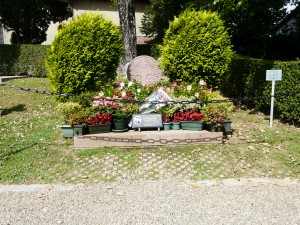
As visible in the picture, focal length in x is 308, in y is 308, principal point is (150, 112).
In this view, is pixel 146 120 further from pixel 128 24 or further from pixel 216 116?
pixel 128 24

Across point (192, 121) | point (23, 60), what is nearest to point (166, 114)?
point (192, 121)

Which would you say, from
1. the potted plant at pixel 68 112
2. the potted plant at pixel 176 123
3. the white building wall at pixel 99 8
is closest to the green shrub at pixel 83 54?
the potted plant at pixel 68 112

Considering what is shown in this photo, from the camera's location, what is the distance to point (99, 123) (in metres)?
5.98

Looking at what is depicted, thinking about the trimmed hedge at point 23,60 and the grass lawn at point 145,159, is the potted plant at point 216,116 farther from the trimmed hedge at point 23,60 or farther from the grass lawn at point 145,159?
the trimmed hedge at point 23,60

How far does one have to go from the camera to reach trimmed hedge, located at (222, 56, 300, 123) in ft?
24.2

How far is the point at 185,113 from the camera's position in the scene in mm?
A: 6375

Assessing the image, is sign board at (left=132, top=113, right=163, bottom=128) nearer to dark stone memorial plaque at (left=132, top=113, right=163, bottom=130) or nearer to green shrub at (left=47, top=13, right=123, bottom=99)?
dark stone memorial plaque at (left=132, top=113, right=163, bottom=130)

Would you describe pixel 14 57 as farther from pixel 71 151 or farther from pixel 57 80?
pixel 71 151

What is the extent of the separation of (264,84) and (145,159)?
492 cm

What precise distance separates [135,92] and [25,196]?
369 centimetres

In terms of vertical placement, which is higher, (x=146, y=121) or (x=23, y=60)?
(x=23, y=60)

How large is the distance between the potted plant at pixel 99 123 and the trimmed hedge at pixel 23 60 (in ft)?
40.5

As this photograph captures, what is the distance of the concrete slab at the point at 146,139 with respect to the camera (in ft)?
19.2

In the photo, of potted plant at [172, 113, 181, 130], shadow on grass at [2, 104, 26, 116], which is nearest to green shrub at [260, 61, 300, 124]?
potted plant at [172, 113, 181, 130]
